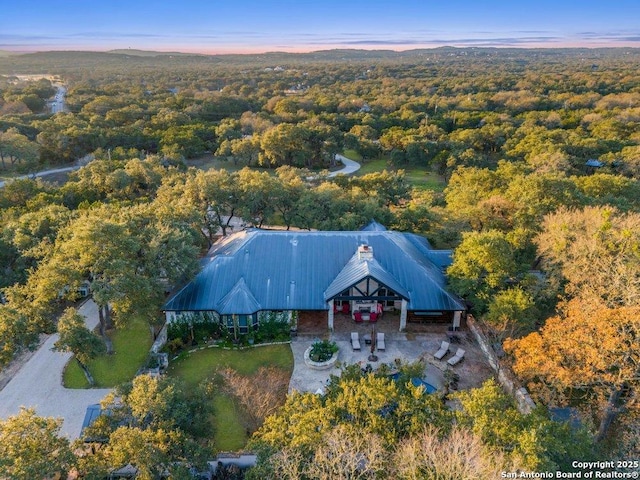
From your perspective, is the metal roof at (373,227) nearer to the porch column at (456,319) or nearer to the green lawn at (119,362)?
the porch column at (456,319)

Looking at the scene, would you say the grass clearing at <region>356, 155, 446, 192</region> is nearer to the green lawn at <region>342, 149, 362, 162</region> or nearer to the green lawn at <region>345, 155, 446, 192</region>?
the green lawn at <region>345, 155, 446, 192</region>

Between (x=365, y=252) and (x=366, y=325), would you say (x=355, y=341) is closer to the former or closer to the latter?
(x=366, y=325)

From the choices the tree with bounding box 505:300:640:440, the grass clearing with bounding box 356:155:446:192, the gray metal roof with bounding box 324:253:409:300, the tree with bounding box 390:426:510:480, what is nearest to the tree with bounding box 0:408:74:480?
the tree with bounding box 390:426:510:480

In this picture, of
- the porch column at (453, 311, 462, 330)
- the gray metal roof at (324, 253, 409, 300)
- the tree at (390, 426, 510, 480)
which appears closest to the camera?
the tree at (390, 426, 510, 480)

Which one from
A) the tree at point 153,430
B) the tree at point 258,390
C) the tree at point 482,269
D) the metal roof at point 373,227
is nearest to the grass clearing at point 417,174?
the metal roof at point 373,227

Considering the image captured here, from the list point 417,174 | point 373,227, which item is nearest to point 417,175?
point 417,174

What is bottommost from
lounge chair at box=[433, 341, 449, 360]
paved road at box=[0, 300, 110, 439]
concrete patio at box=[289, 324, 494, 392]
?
paved road at box=[0, 300, 110, 439]

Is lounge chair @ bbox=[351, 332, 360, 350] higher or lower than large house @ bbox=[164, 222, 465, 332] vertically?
lower
